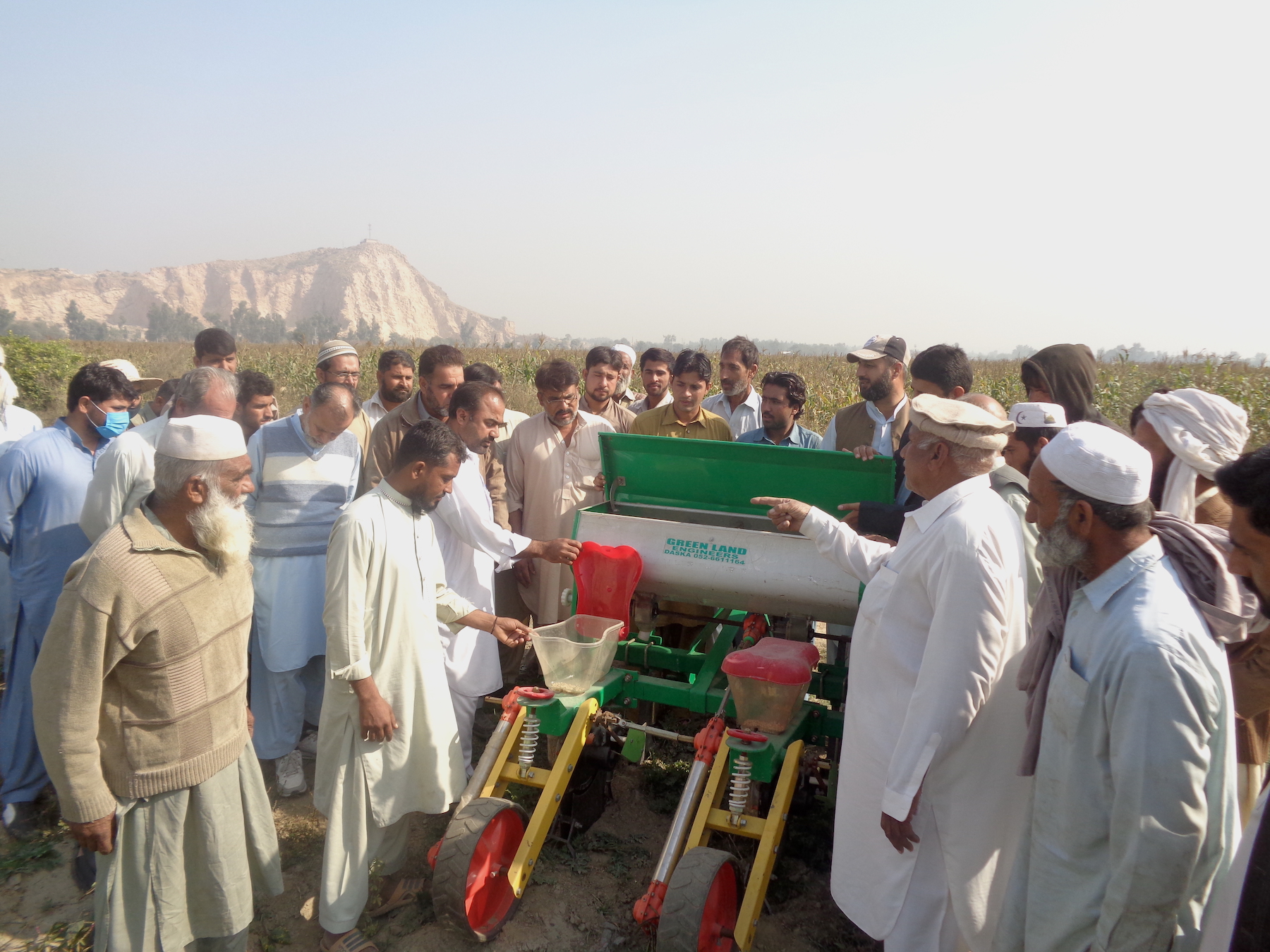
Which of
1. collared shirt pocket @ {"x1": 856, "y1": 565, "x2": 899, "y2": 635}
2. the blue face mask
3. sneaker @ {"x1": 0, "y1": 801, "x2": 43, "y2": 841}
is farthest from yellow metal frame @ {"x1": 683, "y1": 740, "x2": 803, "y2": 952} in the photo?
the blue face mask

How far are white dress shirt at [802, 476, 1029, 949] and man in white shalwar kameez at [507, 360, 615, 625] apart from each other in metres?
2.67

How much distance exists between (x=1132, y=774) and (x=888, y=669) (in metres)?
0.93

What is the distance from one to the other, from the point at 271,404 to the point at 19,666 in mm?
1984

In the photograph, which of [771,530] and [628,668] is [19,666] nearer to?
[628,668]

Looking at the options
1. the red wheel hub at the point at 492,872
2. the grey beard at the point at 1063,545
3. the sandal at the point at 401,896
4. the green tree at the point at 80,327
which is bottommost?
the green tree at the point at 80,327

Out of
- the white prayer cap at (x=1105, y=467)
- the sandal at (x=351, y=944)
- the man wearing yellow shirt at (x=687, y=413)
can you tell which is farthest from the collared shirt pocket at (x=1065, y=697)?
the man wearing yellow shirt at (x=687, y=413)

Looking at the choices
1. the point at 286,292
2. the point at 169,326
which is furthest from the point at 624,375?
the point at 286,292

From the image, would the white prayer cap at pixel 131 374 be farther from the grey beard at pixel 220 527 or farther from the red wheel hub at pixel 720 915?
the red wheel hub at pixel 720 915

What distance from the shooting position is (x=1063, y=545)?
2.16m

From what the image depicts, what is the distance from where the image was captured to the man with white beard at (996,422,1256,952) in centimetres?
184

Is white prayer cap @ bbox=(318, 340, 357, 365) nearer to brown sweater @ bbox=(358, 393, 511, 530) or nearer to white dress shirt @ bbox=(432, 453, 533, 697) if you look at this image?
brown sweater @ bbox=(358, 393, 511, 530)

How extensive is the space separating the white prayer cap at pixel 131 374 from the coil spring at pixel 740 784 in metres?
3.99

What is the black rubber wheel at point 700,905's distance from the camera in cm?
282

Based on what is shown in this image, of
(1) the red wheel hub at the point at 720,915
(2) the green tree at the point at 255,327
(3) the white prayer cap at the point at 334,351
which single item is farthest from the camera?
(2) the green tree at the point at 255,327
